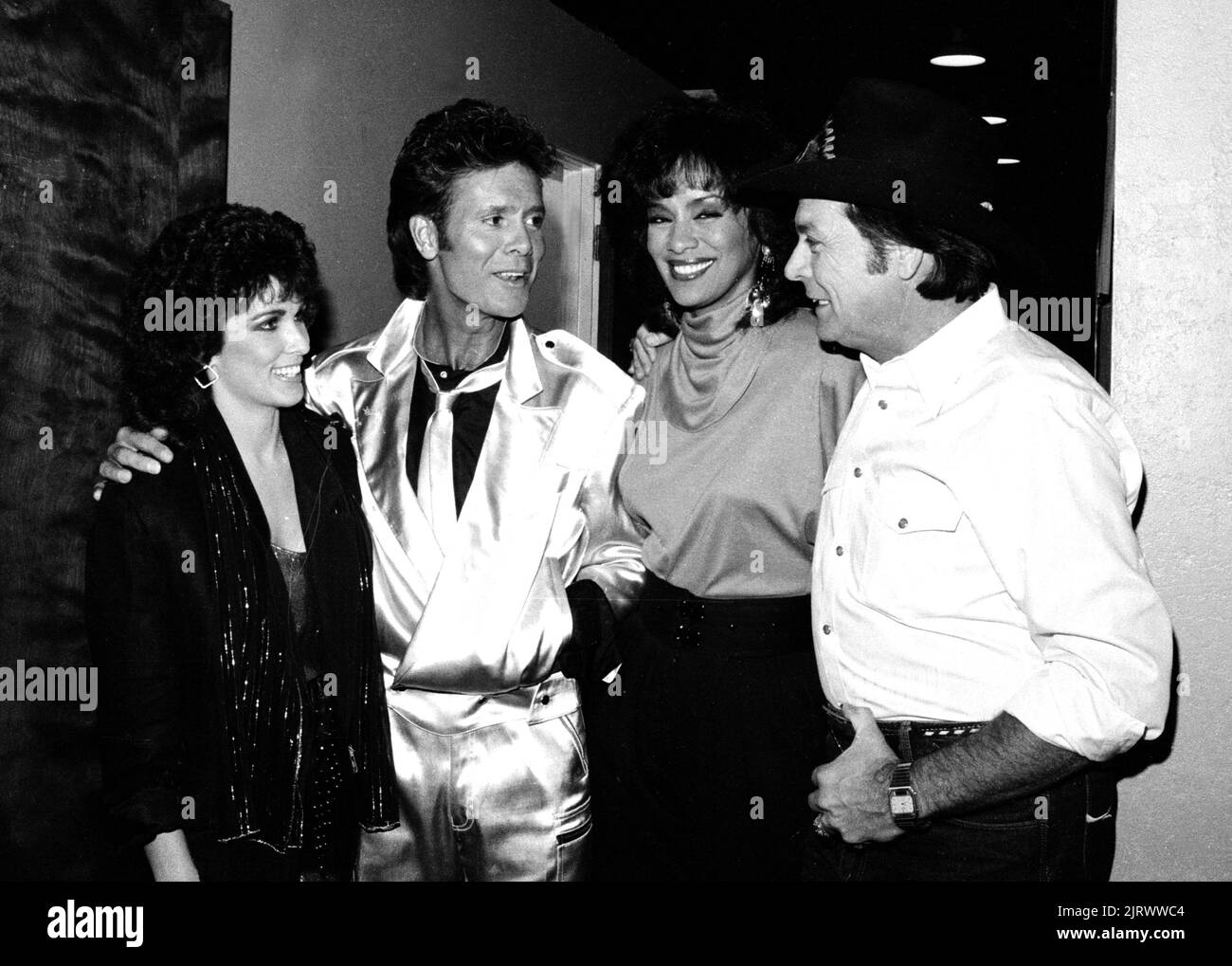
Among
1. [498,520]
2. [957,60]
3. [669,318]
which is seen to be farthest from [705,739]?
[957,60]

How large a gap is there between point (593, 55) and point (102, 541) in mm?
1242

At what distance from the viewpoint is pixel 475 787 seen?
2.10m

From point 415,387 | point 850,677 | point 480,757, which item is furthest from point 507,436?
point 850,677

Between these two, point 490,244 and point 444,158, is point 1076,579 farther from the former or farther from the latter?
point 444,158

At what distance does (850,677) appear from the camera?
1.78 m

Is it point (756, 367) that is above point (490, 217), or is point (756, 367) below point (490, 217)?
below

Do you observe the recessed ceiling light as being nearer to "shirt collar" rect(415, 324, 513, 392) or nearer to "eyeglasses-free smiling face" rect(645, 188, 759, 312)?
"eyeglasses-free smiling face" rect(645, 188, 759, 312)

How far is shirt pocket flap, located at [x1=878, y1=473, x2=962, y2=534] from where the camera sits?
A: 5.44 feet

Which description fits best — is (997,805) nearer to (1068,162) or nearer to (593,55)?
(1068,162)

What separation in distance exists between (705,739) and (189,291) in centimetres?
115

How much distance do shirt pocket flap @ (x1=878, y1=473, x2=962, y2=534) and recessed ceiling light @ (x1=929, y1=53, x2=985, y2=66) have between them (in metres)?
0.82

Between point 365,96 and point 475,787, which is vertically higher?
point 365,96

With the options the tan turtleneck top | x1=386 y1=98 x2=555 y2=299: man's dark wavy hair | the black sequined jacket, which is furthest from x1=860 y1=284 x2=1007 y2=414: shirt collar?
the black sequined jacket
